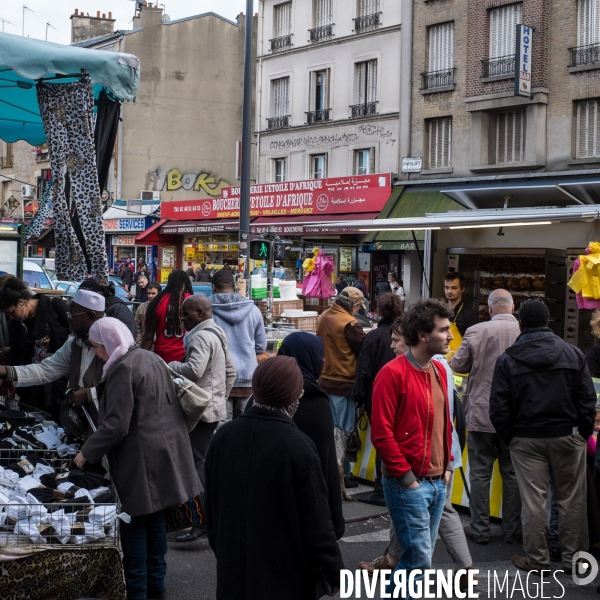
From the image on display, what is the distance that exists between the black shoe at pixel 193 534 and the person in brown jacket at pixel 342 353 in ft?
5.83

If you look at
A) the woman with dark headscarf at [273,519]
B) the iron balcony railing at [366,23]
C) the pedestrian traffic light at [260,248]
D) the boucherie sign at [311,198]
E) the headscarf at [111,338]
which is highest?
the iron balcony railing at [366,23]

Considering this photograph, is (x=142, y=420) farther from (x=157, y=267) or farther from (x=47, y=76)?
(x=157, y=267)

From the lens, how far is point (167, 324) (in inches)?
288

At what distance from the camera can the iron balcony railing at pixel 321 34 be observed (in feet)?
102

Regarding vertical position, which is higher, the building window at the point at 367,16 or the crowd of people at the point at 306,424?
the building window at the point at 367,16

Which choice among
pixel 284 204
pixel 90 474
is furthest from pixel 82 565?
pixel 284 204

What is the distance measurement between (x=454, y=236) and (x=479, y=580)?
6.37 metres

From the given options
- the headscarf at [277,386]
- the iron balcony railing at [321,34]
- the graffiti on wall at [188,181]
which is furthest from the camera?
the graffiti on wall at [188,181]

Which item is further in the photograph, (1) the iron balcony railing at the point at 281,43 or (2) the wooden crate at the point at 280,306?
(1) the iron balcony railing at the point at 281,43

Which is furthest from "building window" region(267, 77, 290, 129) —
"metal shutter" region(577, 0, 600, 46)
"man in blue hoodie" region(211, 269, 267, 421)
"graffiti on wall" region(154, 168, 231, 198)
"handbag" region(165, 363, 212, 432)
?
"handbag" region(165, 363, 212, 432)

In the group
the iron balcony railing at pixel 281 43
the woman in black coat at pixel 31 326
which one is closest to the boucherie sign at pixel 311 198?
the iron balcony railing at pixel 281 43

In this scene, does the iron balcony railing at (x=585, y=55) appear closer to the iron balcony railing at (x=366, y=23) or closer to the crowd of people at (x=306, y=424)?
the iron balcony railing at (x=366, y=23)

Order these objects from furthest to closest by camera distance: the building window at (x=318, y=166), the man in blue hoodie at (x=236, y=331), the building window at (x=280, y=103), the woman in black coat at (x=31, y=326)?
the building window at (x=280, y=103) < the building window at (x=318, y=166) < the man in blue hoodie at (x=236, y=331) < the woman in black coat at (x=31, y=326)

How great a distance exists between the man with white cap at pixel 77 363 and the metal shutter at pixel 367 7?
26.0 metres
